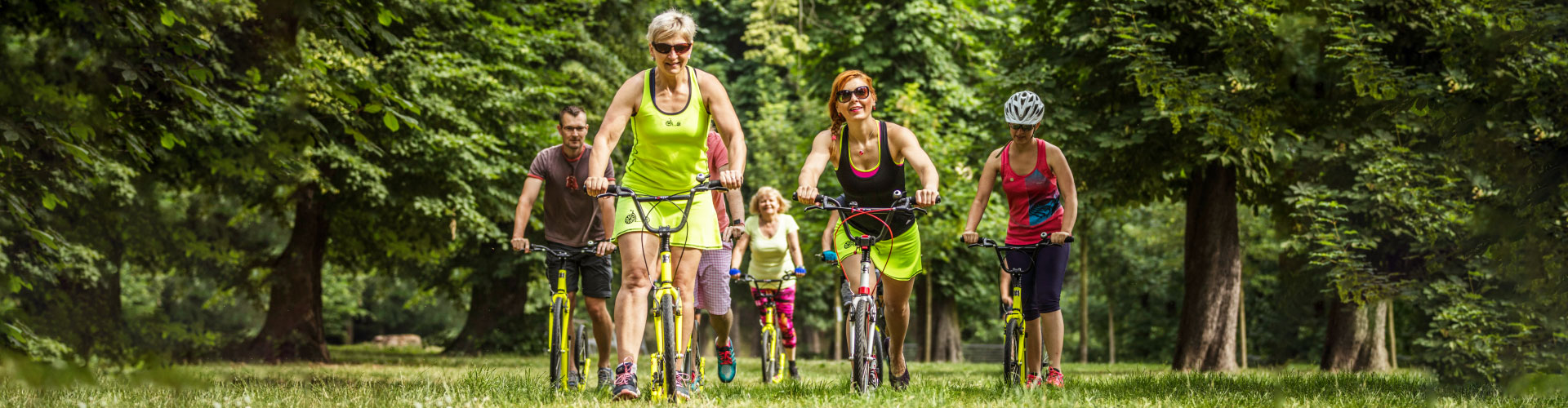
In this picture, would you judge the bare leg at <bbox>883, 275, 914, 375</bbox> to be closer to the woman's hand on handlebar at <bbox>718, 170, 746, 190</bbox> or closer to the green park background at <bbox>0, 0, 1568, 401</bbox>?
the woman's hand on handlebar at <bbox>718, 170, 746, 190</bbox>

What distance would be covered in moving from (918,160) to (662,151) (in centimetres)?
146

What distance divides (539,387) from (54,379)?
2916 mm

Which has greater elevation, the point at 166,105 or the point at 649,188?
the point at 166,105

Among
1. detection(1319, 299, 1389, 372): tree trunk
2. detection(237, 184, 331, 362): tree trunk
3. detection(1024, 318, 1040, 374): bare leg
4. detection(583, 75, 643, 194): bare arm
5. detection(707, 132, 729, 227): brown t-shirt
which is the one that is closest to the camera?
detection(583, 75, 643, 194): bare arm

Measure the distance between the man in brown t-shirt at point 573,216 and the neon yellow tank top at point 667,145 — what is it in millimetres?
1726

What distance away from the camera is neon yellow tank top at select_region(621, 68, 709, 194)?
593 centimetres

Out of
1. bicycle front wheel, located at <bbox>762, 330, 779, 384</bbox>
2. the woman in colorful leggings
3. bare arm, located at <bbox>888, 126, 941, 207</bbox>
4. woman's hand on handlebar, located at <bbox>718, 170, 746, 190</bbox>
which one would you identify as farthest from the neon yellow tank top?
bicycle front wheel, located at <bbox>762, 330, 779, 384</bbox>

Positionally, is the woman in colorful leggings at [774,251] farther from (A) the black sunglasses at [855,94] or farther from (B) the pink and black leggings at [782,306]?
(A) the black sunglasses at [855,94]

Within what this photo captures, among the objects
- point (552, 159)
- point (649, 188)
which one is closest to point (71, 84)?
point (552, 159)

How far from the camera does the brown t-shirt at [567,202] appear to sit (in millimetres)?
7887

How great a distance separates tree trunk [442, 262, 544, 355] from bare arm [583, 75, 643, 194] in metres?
17.9

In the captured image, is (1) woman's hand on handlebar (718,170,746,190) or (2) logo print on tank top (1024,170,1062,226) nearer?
(1) woman's hand on handlebar (718,170,746,190)

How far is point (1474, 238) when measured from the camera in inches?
309

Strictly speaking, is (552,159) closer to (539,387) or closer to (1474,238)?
(539,387)
